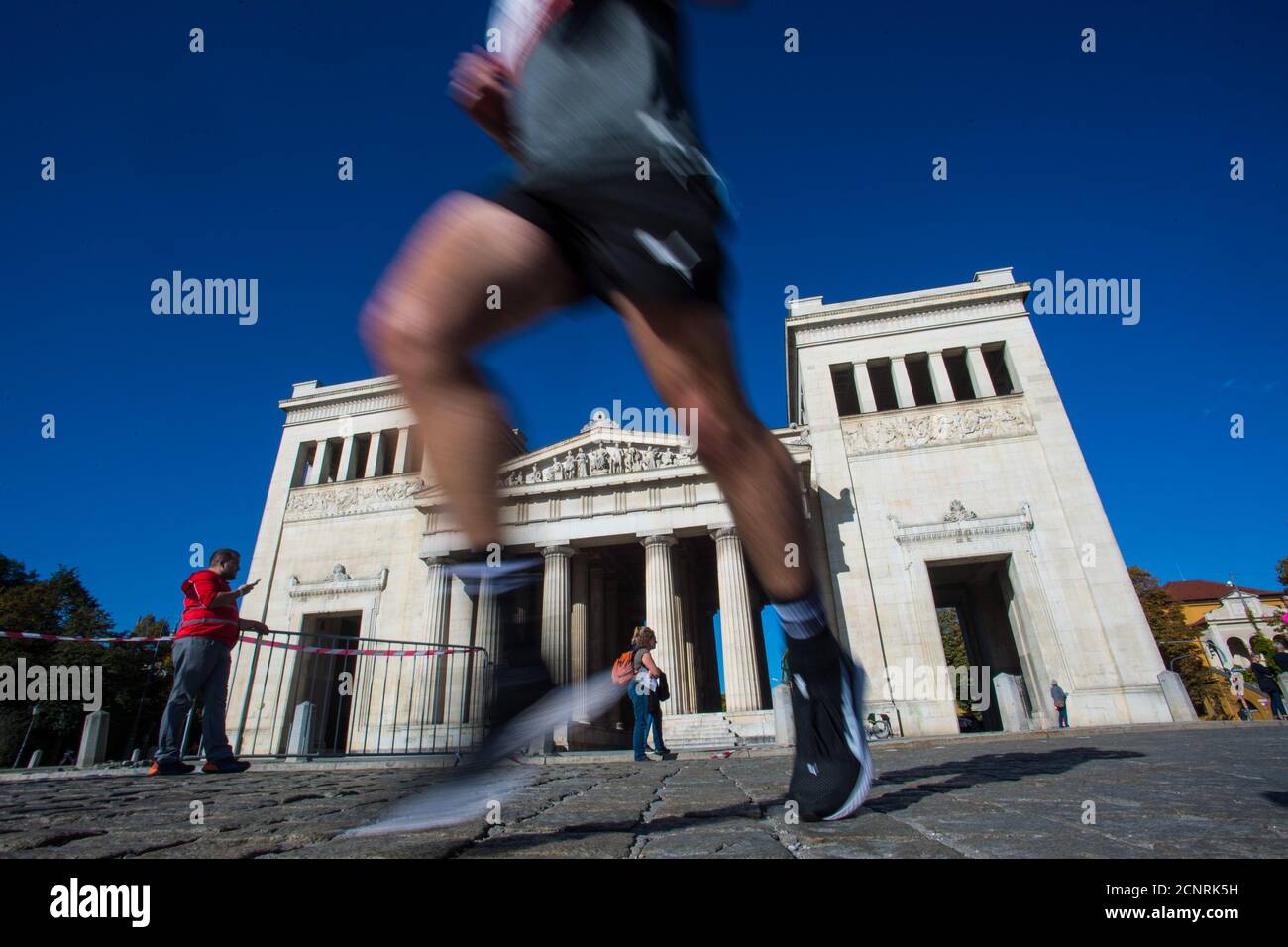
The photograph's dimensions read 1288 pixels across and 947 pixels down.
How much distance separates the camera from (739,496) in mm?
1567

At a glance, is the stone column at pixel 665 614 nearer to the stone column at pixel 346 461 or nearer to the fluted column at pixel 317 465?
the stone column at pixel 346 461

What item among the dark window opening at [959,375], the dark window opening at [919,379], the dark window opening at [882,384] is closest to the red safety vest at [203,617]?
the dark window opening at [882,384]

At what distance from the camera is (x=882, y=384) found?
82.7 feet

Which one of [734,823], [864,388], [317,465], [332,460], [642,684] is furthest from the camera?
[332,460]

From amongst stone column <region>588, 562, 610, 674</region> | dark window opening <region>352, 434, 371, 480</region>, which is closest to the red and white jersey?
stone column <region>588, 562, 610, 674</region>

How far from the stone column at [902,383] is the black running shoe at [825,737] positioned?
22.8m

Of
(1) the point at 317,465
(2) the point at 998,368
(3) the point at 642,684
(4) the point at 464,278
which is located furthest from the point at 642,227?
(1) the point at 317,465

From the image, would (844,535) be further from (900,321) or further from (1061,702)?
(900,321)

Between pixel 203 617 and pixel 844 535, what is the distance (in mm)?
18271

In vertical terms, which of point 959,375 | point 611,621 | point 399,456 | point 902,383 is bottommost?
point 611,621

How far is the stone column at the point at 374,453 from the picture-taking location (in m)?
25.6

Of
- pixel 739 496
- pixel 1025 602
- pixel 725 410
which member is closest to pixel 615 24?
pixel 725 410
